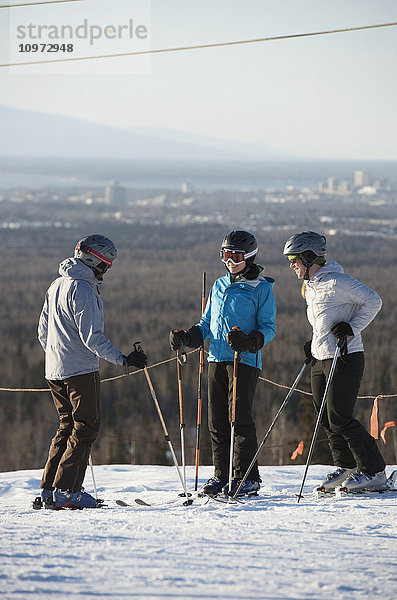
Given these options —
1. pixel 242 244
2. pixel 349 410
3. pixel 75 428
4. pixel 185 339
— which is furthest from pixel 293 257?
pixel 75 428

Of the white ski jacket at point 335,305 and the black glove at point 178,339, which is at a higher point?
the white ski jacket at point 335,305

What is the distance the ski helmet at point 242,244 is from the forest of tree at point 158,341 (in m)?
4.02

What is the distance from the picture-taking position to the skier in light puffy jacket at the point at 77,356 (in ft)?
14.9

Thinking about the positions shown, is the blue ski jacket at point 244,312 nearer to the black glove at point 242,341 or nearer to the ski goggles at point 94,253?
the black glove at point 242,341

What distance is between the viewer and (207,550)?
3.32 meters

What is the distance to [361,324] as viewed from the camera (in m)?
4.65

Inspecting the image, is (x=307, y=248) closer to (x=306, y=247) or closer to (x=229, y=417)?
(x=306, y=247)

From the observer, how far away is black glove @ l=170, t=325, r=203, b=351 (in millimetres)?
4828

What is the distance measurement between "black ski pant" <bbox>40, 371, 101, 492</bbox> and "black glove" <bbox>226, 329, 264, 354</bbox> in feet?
2.91

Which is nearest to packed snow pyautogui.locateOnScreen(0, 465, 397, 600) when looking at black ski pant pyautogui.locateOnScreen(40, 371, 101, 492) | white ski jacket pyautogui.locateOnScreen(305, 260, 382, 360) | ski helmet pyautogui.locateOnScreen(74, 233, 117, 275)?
black ski pant pyautogui.locateOnScreen(40, 371, 101, 492)

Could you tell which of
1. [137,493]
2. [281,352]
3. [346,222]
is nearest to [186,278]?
[281,352]

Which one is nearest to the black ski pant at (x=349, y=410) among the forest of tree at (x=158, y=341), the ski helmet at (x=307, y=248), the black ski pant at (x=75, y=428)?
the ski helmet at (x=307, y=248)

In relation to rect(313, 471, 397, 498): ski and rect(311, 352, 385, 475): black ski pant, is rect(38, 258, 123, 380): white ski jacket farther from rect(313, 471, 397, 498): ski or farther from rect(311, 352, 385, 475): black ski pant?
rect(313, 471, 397, 498): ski

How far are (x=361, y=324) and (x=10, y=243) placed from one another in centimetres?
16473
